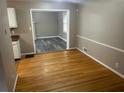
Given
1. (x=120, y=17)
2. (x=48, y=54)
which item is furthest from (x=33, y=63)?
(x=120, y=17)

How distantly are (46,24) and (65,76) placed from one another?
5740 millimetres

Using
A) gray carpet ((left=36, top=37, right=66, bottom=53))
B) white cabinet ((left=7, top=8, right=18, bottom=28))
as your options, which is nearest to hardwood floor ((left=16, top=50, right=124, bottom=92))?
gray carpet ((left=36, top=37, right=66, bottom=53))

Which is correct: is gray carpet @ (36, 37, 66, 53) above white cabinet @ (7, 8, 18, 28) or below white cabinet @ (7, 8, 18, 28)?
below

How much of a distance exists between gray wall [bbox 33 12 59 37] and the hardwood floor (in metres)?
4.13

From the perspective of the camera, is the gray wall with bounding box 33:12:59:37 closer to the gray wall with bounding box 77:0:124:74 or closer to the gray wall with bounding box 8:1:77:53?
the gray wall with bounding box 8:1:77:53

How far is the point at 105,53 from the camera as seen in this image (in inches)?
143

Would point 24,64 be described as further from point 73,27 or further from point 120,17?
point 120,17

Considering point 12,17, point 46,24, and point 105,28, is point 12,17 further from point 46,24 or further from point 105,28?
point 46,24

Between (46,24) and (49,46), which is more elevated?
(46,24)

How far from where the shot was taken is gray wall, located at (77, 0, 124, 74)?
3.00 m

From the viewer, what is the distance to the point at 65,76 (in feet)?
10.4

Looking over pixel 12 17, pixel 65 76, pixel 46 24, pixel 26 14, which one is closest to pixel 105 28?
pixel 65 76

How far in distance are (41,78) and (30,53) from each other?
85.8 inches

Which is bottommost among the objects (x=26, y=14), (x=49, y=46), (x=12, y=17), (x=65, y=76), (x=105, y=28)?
(x=65, y=76)
